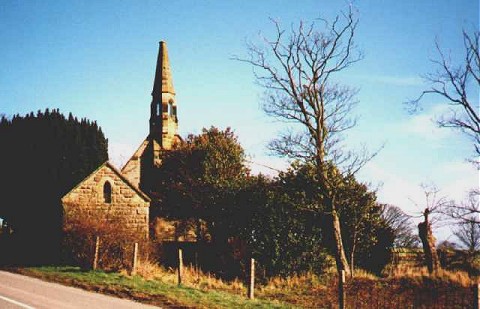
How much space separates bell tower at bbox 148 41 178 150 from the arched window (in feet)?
57.2

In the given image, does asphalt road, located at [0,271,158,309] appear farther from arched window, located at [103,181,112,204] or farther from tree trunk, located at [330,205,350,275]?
tree trunk, located at [330,205,350,275]

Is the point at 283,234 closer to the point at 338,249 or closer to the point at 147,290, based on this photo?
the point at 338,249

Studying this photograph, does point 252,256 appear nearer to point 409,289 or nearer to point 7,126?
point 409,289

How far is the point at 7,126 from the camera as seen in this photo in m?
28.7

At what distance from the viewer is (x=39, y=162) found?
26062 mm

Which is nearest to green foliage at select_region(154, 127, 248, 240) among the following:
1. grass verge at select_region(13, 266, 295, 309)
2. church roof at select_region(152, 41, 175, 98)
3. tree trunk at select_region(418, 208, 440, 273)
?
church roof at select_region(152, 41, 175, 98)

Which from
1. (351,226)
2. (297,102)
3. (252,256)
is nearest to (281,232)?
(252,256)

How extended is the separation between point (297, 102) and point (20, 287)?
14166mm

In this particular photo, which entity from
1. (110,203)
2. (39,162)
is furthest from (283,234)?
(39,162)

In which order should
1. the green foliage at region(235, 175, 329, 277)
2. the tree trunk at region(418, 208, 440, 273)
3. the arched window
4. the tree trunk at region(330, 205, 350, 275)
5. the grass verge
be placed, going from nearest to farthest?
1. the grass verge
2. the tree trunk at region(418, 208, 440, 273)
3. the tree trunk at region(330, 205, 350, 275)
4. the green foliage at region(235, 175, 329, 277)
5. the arched window

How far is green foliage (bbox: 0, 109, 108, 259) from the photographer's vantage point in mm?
25194

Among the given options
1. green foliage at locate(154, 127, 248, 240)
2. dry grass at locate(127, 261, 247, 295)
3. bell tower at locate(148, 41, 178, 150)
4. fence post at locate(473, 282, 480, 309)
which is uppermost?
bell tower at locate(148, 41, 178, 150)

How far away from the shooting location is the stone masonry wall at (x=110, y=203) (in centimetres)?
1992

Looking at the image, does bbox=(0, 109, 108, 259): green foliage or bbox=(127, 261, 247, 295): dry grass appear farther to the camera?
bbox=(0, 109, 108, 259): green foliage
